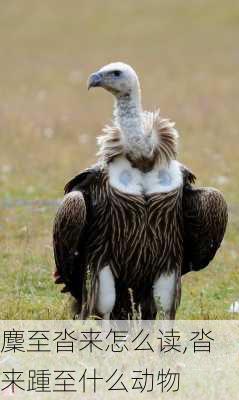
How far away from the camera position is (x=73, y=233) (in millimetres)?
5473

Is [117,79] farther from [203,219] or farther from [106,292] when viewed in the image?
[106,292]

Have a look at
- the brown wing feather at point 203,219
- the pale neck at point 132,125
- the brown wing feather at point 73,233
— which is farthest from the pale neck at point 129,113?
the brown wing feather at point 203,219

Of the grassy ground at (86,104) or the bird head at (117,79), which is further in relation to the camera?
the grassy ground at (86,104)

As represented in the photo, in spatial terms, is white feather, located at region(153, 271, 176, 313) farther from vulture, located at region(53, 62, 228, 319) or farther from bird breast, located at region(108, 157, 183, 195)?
bird breast, located at region(108, 157, 183, 195)

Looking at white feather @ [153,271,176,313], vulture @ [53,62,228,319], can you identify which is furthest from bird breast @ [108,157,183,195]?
white feather @ [153,271,176,313]

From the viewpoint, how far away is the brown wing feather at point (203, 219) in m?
5.66

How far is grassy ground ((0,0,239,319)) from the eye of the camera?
7.77 metres

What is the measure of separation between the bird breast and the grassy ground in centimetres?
102

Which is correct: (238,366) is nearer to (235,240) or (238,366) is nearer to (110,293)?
(110,293)

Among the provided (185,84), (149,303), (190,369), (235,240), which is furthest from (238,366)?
(185,84)

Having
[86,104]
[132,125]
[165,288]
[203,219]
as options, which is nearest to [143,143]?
[132,125]

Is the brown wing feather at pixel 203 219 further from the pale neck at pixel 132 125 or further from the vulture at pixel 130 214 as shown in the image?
the pale neck at pixel 132 125

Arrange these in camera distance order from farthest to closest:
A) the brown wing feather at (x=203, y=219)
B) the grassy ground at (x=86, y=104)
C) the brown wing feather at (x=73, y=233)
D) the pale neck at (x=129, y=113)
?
the grassy ground at (x=86, y=104)
the brown wing feather at (x=203, y=219)
the pale neck at (x=129, y=113)
the brown wing feather at (x=73, y=233)

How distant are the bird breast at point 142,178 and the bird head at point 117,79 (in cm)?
38
